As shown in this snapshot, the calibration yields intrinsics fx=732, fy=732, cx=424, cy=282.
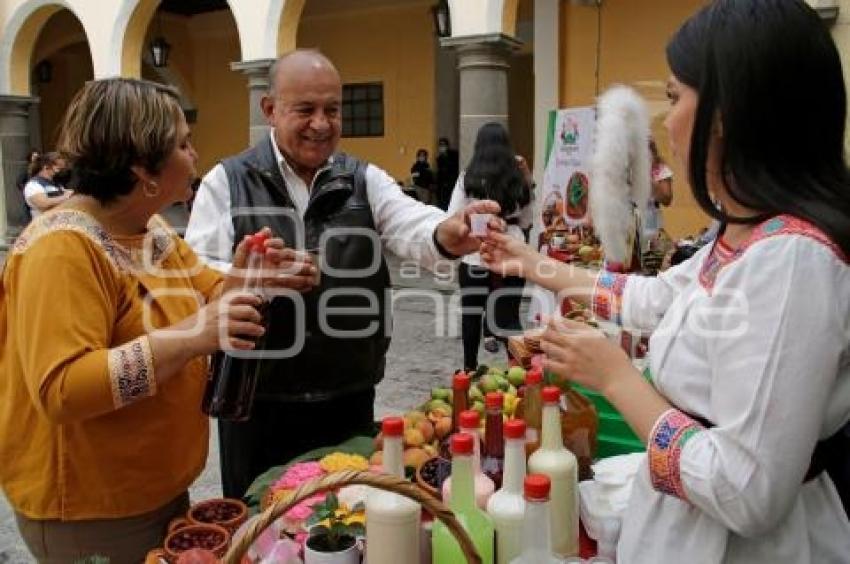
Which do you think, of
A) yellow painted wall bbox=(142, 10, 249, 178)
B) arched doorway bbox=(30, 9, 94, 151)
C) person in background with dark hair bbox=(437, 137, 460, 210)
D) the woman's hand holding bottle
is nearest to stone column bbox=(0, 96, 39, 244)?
yellow painted wall bbox=(142, 10, 249, 178)

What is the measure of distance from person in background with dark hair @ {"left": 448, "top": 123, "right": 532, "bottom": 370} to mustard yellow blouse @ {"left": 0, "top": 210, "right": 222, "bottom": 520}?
3552 millimetres

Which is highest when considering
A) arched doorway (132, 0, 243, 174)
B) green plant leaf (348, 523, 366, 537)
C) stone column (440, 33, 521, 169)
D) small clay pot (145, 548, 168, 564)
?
arched doorway (132, 0, 243, 174)

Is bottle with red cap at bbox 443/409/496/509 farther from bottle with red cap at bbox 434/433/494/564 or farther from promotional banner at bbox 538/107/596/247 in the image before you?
promotional banner at bbox 538/107/596/247

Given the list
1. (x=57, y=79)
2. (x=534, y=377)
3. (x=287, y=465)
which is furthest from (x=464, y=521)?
(x=57, y=79)

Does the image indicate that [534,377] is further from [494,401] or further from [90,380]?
[90,380]

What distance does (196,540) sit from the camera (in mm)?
1575

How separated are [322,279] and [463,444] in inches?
48.1

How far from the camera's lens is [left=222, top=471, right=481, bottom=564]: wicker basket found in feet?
3.77

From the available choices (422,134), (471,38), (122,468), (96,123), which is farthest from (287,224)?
(422,134)

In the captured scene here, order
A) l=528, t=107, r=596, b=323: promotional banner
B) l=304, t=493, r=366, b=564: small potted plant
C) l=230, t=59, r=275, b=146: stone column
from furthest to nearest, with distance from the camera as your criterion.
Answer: l=230, t=59, r=275, b=146: stone column
l=528, t=107, r=596, b=323: promotional banner
l=304, t=493, r=366, b=564: small potted plant

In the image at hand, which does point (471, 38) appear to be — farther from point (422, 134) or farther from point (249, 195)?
point (249, 195)

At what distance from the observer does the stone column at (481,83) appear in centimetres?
798

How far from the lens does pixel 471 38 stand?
7996 millimetres

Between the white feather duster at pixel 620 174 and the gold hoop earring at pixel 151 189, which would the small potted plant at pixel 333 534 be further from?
the white feather duster at pixel 620 174
